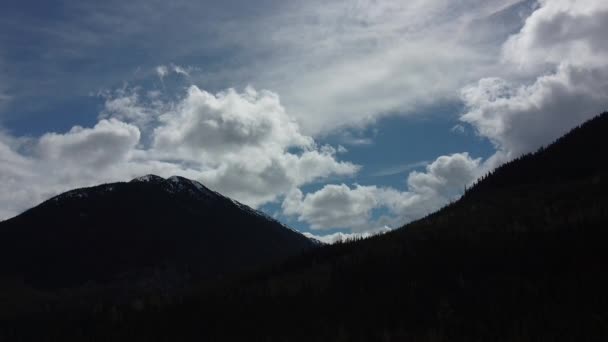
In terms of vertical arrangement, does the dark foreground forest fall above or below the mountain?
below

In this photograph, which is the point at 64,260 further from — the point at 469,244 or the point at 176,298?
the point at 469,244

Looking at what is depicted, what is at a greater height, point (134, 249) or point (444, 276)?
point (134, 249)

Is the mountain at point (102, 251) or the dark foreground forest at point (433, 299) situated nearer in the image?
the dark foreground forest at point (433, 299)

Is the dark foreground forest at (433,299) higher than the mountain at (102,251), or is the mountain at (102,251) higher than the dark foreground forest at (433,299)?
the mountain at (102,251)

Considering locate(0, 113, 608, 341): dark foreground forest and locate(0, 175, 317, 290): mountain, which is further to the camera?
locate(0, 175, 317, 290): mountain

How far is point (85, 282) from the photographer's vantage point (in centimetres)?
14400

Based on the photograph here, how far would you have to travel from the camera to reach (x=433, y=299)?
17.2 meters

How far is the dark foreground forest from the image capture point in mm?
13750

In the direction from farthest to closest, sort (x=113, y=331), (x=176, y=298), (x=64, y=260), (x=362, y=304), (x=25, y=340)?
(x=64, y=260)
(x=176, y=298)
(x=25, y=340)
(x=113, y=331)
(x=362, y=304)

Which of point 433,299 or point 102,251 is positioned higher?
point 102,251

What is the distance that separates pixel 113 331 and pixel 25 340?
5.37 meters

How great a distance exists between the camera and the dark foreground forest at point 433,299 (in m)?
13.8

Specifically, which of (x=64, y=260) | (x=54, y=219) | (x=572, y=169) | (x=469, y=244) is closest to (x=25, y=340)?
(x=469, y=244)

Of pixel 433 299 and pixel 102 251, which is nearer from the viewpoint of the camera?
pixel 433 299
